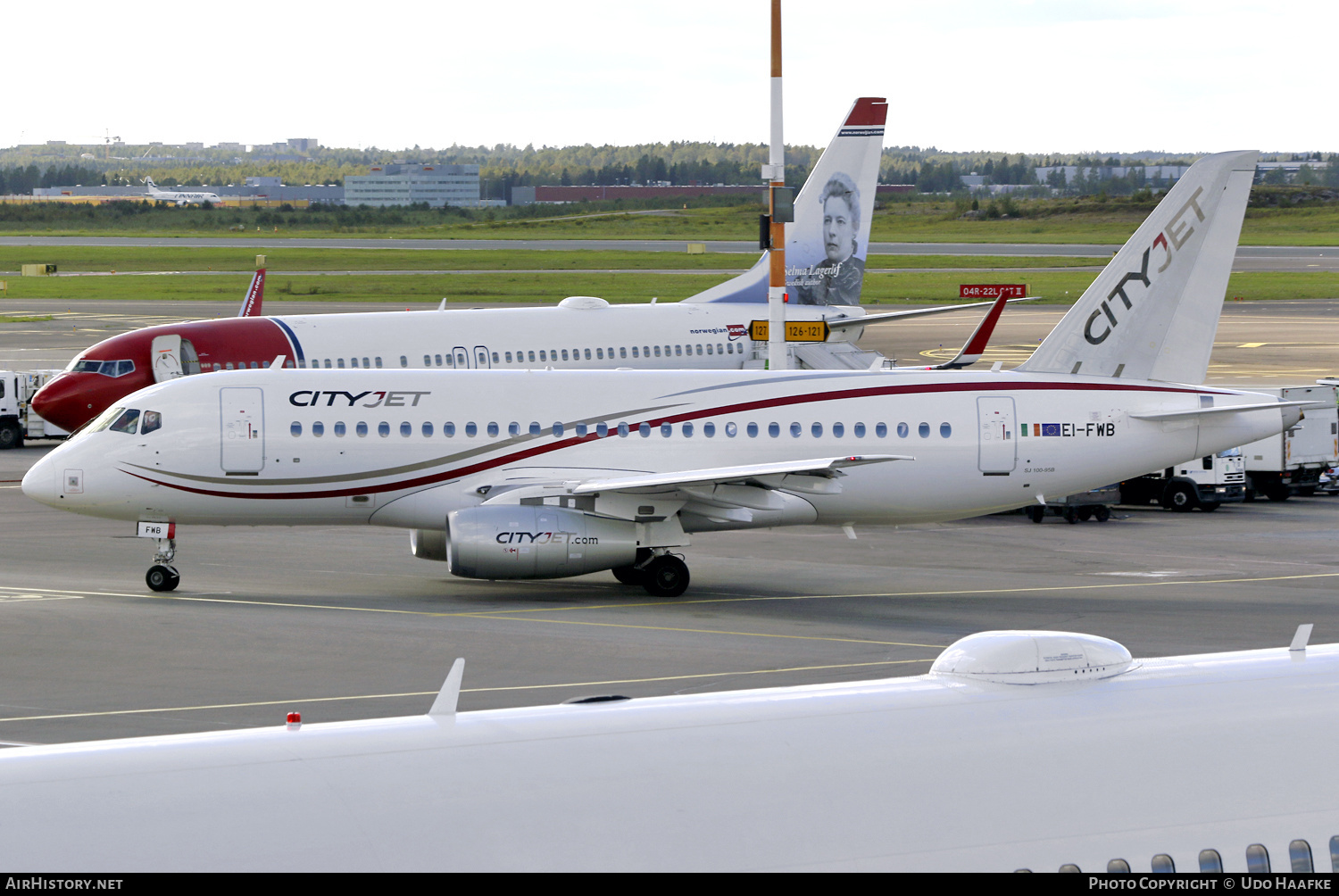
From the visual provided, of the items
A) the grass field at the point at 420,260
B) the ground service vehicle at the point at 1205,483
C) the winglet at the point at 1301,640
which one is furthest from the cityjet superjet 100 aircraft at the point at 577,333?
the grass field at the point at 420,260

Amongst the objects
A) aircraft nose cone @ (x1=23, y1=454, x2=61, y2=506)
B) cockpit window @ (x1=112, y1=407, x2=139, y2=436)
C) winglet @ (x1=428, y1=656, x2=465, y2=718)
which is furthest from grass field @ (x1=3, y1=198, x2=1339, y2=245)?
winglet @ (x1=428, y1=656, x2=465, y2=718)

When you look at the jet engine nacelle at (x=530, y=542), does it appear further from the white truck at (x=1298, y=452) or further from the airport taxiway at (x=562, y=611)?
the white truck at (x=1298, y=452)

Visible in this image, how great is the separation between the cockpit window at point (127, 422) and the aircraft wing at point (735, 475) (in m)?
7.88

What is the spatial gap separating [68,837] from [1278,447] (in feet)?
130

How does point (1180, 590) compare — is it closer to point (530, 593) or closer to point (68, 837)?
point (530, 593)

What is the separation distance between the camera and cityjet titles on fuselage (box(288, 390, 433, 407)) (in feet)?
90.6

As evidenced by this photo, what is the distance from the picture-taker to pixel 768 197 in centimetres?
3388

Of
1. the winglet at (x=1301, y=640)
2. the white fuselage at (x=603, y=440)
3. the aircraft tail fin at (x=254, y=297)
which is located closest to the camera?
the winglet at (x=1301, y=640)

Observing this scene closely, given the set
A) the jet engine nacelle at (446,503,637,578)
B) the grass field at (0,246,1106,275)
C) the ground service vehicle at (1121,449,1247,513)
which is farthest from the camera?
the grass field at (0,246,1106,275)

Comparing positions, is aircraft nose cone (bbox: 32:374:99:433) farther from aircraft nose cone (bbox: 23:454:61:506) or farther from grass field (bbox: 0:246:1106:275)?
grass field (bbox: 0:246:1106:275)

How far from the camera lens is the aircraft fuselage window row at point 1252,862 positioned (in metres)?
6.82

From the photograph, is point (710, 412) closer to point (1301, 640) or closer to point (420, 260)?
point (1301, 640)

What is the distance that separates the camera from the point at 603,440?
28203mm

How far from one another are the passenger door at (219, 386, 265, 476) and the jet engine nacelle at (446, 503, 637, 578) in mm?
3771
